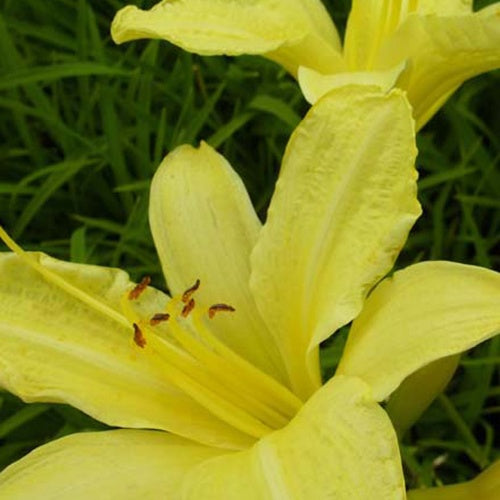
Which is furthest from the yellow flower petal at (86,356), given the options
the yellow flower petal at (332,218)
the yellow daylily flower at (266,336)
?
the yellow flower petal at (332,218)

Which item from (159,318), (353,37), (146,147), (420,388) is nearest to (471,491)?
(420,388)

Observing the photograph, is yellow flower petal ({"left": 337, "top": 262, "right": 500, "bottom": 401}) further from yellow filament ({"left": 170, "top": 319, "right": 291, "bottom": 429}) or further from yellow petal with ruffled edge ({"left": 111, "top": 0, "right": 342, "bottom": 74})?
yellow petal with ruffled edge ({"left": 111, "top": 0, "right": 342, "bottom": 74})

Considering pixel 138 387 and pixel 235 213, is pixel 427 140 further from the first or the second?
pixel 138 387

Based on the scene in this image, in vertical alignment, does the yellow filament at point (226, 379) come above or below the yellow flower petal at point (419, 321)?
below

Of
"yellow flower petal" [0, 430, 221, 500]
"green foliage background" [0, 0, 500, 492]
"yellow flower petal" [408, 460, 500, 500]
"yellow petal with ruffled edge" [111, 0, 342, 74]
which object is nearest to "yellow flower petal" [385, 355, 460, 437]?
"yellow flower petal" [408, 460, 500, 500]

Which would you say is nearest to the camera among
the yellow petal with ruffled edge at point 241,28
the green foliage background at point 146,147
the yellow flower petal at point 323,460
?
the yellow flower petal at point 323,460

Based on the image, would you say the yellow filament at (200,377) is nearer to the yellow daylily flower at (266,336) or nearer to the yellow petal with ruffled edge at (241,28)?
the yellow daylily flower at (266,336)
